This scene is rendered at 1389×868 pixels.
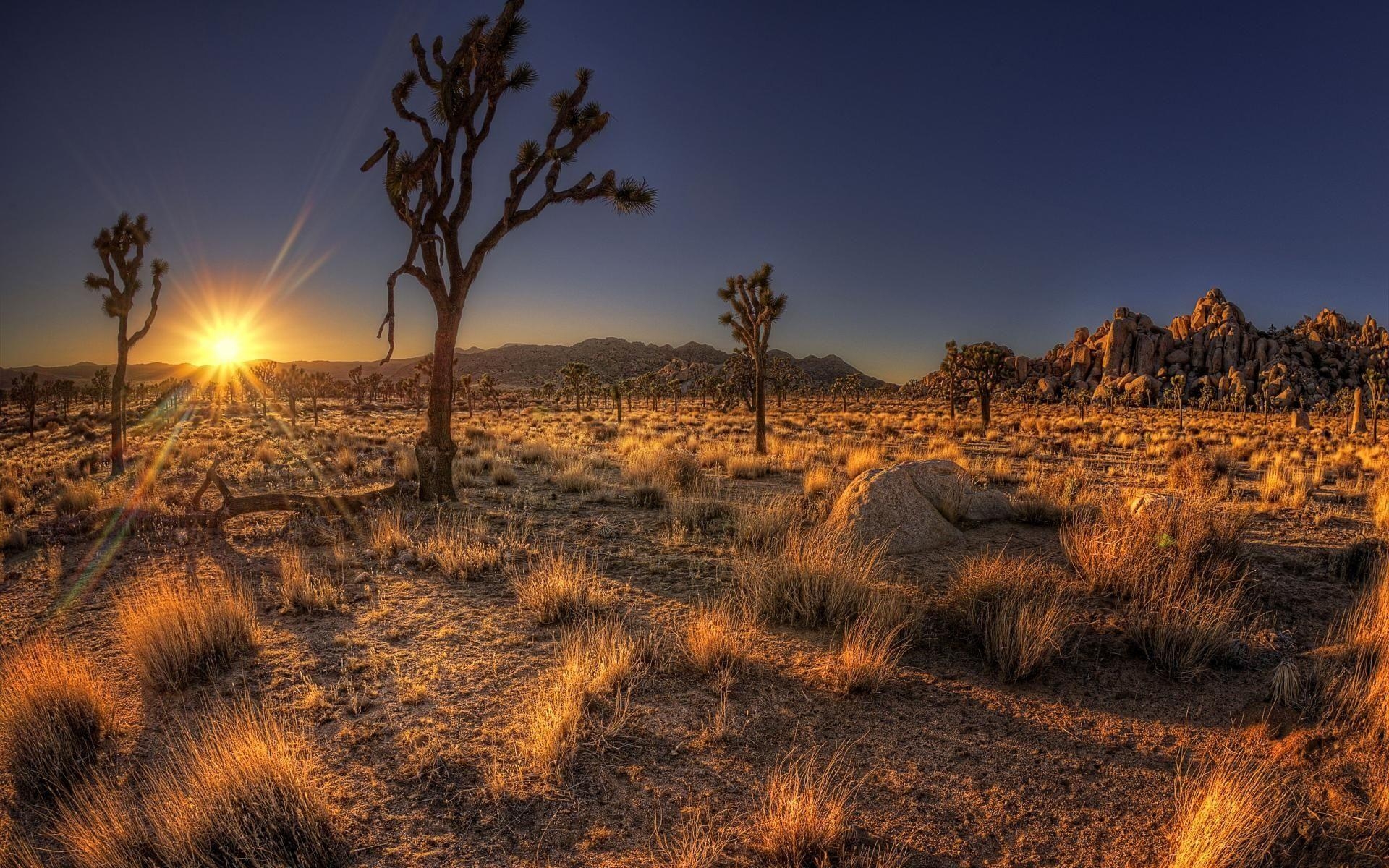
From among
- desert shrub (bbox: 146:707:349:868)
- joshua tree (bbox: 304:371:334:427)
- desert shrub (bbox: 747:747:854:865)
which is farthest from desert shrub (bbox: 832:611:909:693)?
joshua tree (bbox: 304:371:334:427)

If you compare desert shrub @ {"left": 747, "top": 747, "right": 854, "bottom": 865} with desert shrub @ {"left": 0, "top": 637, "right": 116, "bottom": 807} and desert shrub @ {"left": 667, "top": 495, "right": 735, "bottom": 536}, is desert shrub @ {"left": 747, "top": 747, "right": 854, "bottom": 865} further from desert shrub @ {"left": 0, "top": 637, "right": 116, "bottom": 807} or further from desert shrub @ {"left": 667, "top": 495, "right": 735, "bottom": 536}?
desert shrub @ {"left": 667, "top": 495, "right": 735, "bottom": 536}

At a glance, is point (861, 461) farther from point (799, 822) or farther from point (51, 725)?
point (51, 725)

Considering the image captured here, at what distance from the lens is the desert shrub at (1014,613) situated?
4.33 metres

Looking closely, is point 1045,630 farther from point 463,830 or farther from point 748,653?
point 463,830

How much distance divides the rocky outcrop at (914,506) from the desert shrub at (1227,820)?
3798 millimetres

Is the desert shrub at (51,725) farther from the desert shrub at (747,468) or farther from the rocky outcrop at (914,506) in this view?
the desert shrub at (747,468)

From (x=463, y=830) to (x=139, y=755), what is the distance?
2450mm

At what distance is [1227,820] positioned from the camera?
2600 millimetres

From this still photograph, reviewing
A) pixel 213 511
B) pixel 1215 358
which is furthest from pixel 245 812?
pixel 1215 358

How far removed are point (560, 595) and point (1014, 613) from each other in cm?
407

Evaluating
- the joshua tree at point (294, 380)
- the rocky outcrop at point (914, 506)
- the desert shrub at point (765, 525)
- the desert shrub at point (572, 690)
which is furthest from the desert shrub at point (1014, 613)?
the joshua tree at point (294, 380)

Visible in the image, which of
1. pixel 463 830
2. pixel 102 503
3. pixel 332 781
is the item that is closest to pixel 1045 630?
pixel 463 830

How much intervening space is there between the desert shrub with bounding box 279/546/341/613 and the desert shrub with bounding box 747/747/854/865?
508 centimetres

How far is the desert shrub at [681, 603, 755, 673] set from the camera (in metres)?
4.41
